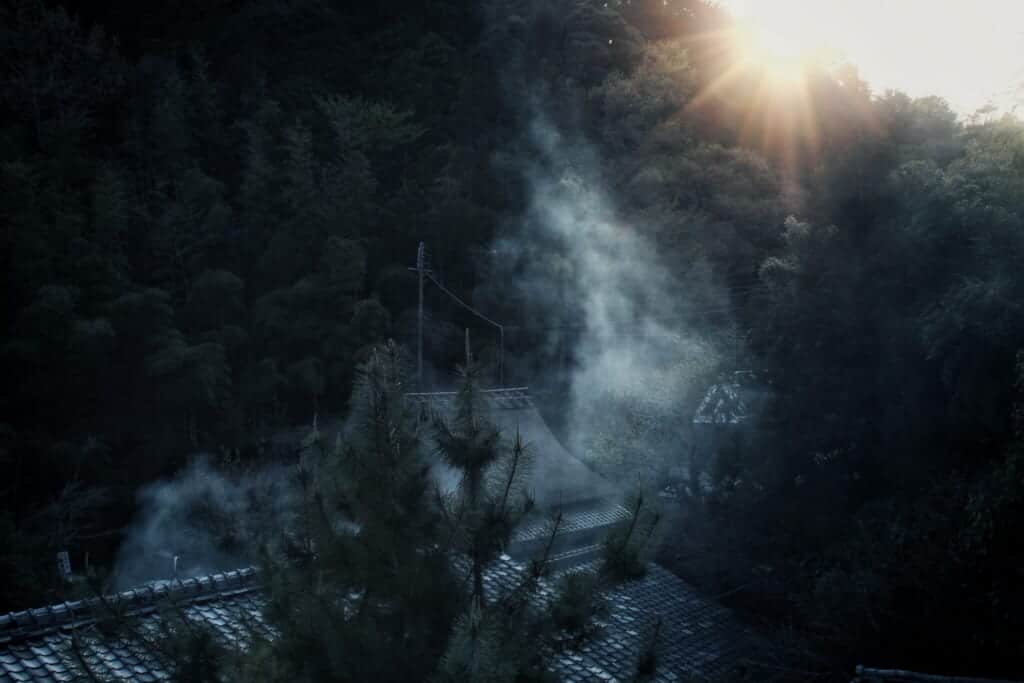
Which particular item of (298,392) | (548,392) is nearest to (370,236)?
(298,392)

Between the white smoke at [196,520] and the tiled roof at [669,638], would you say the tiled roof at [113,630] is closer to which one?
the tiled roof at [669,638]

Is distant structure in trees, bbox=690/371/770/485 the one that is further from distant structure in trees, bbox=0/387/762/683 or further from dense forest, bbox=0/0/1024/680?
distant structure in trees, bbox=0/387/762/683

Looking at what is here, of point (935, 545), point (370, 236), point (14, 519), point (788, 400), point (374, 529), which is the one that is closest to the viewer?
point (374, 529)

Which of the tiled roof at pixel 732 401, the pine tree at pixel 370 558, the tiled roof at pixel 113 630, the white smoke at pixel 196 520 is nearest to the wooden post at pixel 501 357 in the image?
the white smoke at pixel 196 520

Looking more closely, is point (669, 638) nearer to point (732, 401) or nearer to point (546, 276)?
point (732, 401)

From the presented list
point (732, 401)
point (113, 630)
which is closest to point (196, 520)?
point (732, 401)

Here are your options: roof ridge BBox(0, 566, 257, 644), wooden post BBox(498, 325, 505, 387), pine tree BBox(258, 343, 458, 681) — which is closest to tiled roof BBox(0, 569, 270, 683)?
roof ridge BBox(0, 566, 257, 644)

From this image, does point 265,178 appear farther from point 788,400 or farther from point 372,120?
point 788,400
